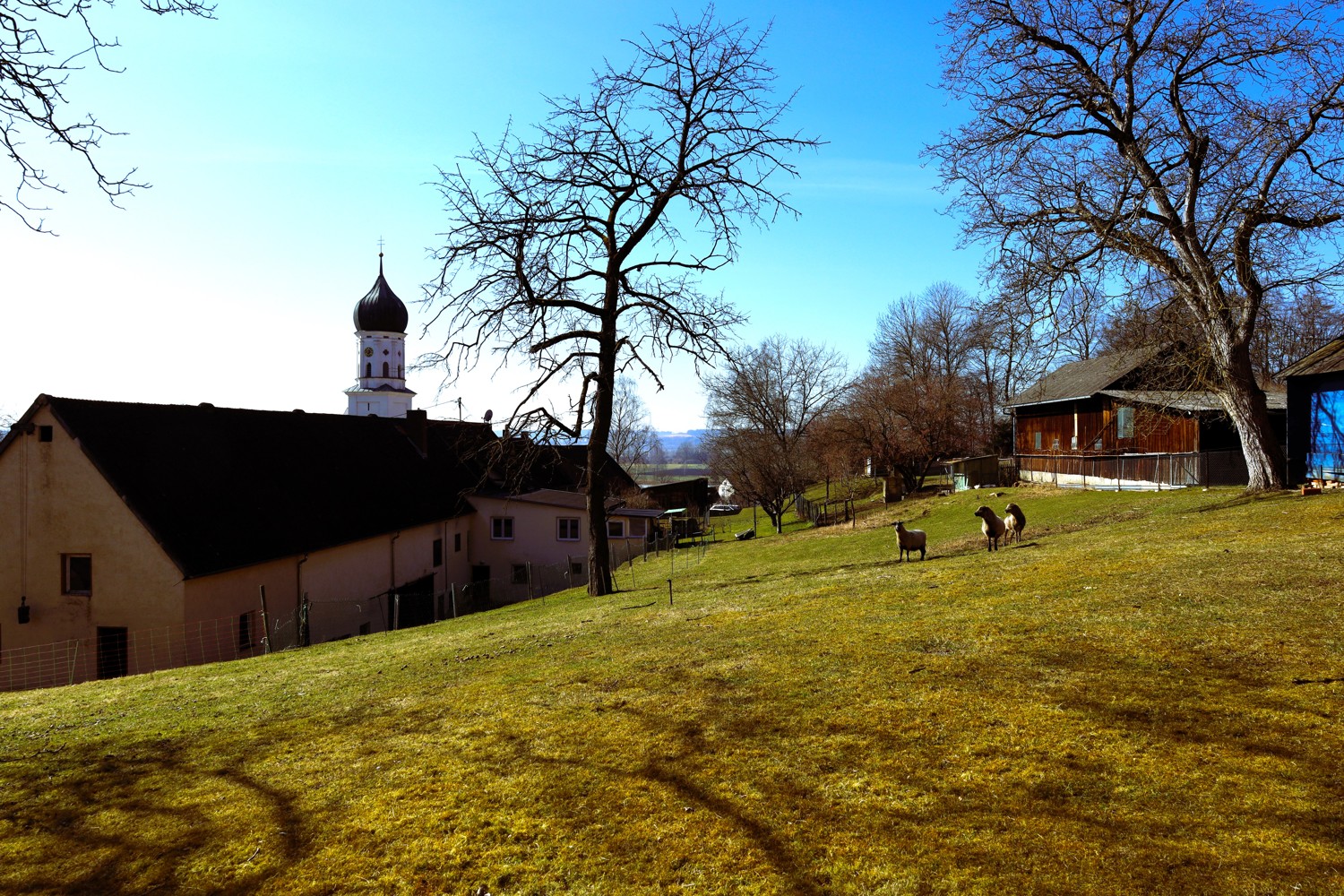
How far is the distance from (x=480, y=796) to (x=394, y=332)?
6372 cm

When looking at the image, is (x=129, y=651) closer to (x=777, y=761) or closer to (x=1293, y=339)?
(x=777, y=761)

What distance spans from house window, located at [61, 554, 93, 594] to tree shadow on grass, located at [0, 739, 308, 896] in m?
17.6

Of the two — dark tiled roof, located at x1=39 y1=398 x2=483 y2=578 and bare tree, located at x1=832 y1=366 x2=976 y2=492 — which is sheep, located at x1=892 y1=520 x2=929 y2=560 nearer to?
dark tiled roof, located at x1=39 y1=398 x2=483 y2=578

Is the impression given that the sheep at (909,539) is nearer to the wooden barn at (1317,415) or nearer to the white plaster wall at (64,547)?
the wooden barn at (1317,415)

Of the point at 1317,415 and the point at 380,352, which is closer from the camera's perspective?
the point at 1317,415

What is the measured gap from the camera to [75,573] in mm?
22016

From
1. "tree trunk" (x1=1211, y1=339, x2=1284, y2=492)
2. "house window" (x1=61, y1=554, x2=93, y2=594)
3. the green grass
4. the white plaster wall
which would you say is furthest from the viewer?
"house window" (x1=61, y1=554, x2=93, y2=594)

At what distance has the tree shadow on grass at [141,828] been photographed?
197 inches

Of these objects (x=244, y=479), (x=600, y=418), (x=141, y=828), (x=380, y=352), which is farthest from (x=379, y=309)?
(x=141, y=828)

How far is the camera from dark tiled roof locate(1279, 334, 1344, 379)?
23.3 m

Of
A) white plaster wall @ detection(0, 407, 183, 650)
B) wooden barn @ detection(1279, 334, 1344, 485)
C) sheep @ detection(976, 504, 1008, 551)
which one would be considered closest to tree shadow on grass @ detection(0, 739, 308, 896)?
sheep @ detection(976, 504, 1008, 551)

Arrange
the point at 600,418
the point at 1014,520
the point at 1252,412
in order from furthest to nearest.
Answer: the point at 1252,412 → the point at 600,418 → the point at 1014,520

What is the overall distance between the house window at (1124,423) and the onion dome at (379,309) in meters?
52.5

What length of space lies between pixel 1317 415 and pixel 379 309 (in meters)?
59.8
